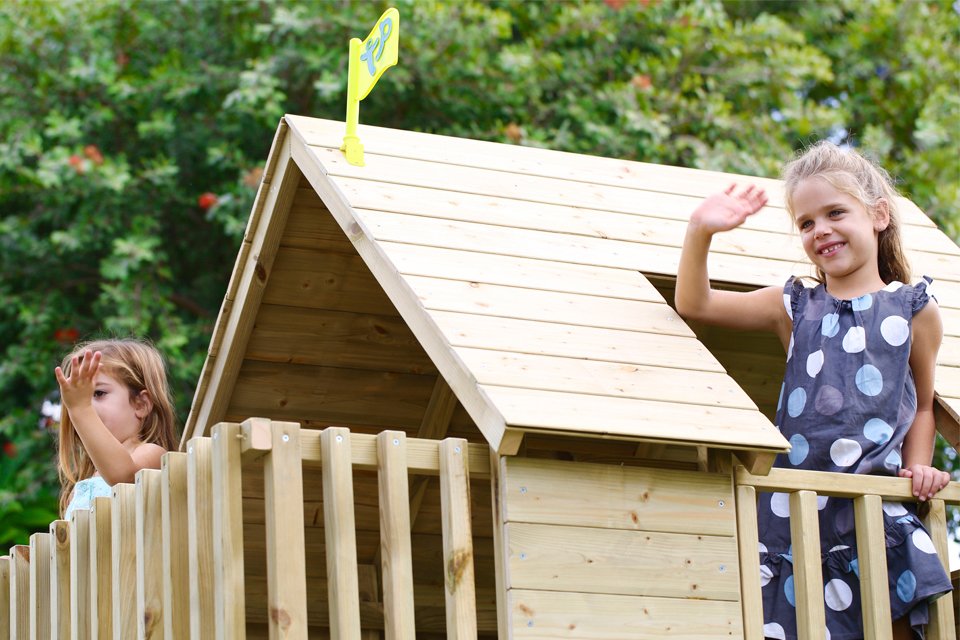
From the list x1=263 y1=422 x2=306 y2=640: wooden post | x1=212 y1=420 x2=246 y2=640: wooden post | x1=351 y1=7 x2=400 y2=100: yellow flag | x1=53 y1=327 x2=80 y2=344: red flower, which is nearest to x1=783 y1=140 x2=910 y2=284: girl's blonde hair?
x1=351 y1=7 x2=400 y2=100: yellow flag

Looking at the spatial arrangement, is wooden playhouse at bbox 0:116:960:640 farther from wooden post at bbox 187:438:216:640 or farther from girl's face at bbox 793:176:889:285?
girl's face at bbox 793:176:889:285

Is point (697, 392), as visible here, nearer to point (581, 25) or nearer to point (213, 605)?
point (213, 605)

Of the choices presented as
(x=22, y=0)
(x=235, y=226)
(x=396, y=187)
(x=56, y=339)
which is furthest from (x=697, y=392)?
(x=22, y=0)

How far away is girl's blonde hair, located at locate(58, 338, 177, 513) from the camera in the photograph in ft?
16.7

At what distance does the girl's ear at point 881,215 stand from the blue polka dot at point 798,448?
0.78 meters

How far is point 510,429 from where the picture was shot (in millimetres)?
3357

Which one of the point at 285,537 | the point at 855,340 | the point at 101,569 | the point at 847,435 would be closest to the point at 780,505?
the point at 847,435

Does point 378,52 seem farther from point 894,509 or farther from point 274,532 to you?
point 894,509

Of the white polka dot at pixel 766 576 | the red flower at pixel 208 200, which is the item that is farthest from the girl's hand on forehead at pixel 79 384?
the red flower at pixel 208 200

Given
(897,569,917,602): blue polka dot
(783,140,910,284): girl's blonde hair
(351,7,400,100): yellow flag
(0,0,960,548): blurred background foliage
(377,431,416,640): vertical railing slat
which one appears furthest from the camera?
(0,0,960,548): blurred background foliage

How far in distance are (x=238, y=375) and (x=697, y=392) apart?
208cm

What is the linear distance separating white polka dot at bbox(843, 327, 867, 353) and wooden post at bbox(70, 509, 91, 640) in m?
2.36

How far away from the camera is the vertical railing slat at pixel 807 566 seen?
3.68m

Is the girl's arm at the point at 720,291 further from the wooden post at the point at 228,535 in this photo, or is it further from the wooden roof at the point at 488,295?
the wooden post at the point at 228,535
